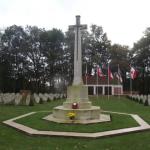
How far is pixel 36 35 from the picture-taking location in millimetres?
60625

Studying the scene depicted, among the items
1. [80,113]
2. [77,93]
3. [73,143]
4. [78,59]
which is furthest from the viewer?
[78,59]

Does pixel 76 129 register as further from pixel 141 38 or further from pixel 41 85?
pixel 141 38

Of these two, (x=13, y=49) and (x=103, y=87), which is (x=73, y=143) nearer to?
(x=13, y=49)

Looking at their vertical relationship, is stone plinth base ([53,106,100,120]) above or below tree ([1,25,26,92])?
below

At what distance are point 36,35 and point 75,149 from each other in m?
53.2

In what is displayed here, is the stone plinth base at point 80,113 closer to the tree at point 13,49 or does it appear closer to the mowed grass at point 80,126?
the mowed grass at point 80,126

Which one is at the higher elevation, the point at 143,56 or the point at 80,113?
the point at 143,56

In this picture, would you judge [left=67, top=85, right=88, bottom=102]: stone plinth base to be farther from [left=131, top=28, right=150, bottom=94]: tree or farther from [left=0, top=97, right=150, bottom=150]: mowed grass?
[left=131, top=28, right=150, bottom=94]: tree

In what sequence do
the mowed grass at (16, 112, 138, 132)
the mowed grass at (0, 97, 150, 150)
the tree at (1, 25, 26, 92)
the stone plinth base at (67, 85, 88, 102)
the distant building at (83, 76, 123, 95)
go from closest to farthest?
the mowed grass at (0, 97, 150, 150) → the mowed grass at (16, 112, 138, 132) → the stone plinth base at (67, 85, 88, 102) → the tree at (1, 25, 26, 92) → the distant building at (83, 76, 123, 95)

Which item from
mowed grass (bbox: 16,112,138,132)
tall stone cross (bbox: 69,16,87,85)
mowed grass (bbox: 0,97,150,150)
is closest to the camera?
mowed grass (bbox: 0,97,150,150)

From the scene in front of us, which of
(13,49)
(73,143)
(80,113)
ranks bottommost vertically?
(73,143)

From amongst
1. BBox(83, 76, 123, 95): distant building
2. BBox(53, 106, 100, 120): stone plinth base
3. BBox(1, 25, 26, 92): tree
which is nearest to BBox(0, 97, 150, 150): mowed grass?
BBox(53, 106, 100, 120): stone plinth base

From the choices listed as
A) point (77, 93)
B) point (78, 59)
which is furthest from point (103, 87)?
point (77, 93)

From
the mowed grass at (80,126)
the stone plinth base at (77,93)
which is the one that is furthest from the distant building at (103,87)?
the mowed grass at (80,126)
